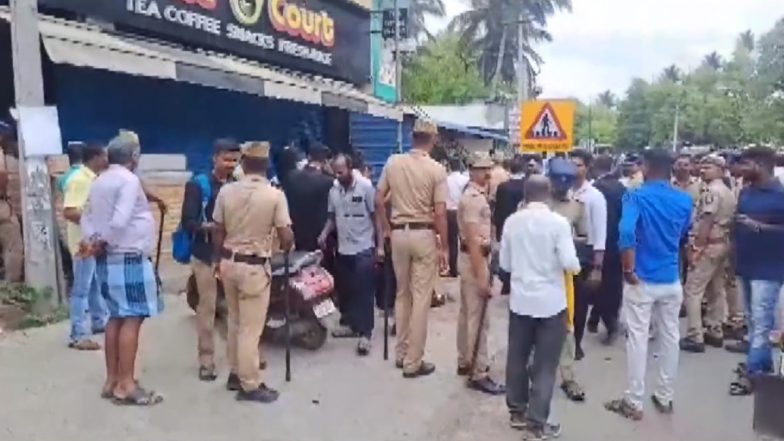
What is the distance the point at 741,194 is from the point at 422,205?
8.50 feet

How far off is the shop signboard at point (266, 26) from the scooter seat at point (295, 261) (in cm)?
430

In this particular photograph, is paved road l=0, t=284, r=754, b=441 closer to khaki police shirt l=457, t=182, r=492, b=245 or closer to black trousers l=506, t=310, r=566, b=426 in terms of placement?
black trousers l=506, t=310, r=566, b=426

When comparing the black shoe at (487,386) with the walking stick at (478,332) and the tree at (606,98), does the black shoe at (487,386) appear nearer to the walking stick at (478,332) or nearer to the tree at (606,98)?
the walking stick at (478,332)

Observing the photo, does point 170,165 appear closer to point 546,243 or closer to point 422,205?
point 422,205

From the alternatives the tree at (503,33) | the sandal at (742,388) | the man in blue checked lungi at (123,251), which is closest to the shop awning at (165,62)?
the man in blue checked lungi at (123,251)

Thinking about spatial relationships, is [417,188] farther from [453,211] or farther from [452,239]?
[452,239]

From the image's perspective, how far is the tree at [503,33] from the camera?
58531 mm

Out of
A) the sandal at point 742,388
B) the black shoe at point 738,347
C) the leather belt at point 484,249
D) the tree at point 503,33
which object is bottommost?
the black shoe at point 738,347

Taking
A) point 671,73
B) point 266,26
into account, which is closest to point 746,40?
point 671,73

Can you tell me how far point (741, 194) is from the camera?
7328 mm

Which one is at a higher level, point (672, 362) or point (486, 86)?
point (486, 86)

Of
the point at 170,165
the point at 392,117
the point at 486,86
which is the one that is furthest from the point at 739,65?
the point at 170,165

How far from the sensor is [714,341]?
9086mm

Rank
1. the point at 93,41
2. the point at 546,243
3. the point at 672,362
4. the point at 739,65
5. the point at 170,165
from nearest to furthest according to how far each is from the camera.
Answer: the point at 546,243 → the point at 672,362 → the point at 93,41 → the point at 170,165 → the point at 739,65
